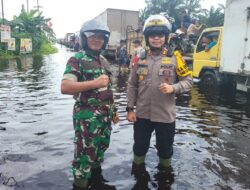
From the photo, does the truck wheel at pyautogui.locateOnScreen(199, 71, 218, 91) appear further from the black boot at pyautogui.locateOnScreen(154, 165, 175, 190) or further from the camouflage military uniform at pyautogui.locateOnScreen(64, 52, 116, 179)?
the camouflage military uniform at pyautogui.locateOnScreen(64, 52, 116, 179)

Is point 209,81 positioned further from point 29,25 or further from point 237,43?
point 29,25

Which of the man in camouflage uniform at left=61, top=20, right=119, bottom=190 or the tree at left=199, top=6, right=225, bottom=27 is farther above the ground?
the tree at left=199, top=6, right=225, bottom=27

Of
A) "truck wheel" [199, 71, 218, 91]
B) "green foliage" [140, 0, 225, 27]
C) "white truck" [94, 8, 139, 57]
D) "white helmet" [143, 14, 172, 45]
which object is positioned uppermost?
"green foliage" [140, 0, 225, 27]

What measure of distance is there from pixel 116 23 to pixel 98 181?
23.5 meters

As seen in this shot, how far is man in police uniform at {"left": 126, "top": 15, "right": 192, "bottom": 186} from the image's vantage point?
12.0ft

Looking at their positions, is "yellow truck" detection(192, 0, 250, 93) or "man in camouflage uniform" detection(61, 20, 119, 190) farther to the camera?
"yellow truck" detection(192, 0, 250, 93)

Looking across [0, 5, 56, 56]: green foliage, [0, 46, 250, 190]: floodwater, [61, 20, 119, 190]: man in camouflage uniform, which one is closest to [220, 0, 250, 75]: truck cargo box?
[0, 46, 250, 190]: floodwater

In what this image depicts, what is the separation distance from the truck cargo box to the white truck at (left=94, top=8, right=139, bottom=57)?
52.5 ft

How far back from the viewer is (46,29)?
141 ft

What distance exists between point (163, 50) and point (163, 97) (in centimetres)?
58

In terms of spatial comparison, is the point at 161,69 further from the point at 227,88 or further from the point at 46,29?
the point at 46,29

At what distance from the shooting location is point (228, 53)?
10.7 meters

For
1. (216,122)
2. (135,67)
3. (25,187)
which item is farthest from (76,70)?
(216,122)

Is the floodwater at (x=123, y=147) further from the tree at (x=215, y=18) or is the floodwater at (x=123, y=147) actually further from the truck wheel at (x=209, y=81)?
the tree at (x=215, y=18)
